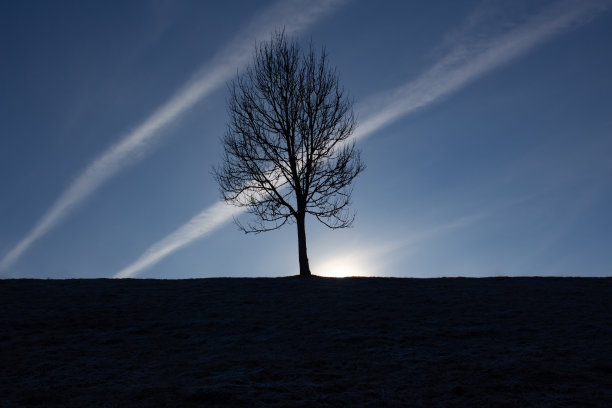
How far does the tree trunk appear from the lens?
1877cm

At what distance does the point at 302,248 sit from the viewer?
62.3ft
